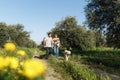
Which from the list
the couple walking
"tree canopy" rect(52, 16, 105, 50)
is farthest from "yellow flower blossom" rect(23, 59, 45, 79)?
"tree canopy" rect(52, 16, 105, 50)

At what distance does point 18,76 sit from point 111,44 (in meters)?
31.1

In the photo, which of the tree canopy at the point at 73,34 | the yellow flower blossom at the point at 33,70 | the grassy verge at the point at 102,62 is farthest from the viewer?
the tree canopy at the point at 73,34

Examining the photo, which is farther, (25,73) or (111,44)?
(111,44)

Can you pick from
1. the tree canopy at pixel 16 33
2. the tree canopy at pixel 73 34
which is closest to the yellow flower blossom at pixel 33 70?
the tree canopy at pixel 73 34

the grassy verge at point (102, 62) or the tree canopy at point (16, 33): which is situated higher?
the tree canopy at point (16, 33)

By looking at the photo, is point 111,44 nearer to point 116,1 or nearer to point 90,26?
point 90,26

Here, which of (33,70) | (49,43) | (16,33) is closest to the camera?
(33,70)

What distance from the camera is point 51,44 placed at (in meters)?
21.2

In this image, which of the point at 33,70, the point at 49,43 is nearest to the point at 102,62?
the point at 49,43

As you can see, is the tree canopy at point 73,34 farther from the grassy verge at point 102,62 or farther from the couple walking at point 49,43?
the couple walking at point 49,43

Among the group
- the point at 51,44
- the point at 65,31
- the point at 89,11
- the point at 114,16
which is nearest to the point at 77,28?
the point at 65,31

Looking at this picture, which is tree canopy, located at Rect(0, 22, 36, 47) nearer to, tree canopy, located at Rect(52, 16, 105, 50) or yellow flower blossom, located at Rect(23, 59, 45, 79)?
tree canopy, located at Rect(52, 16, 105, 50)

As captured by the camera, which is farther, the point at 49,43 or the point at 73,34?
the point at 73,34

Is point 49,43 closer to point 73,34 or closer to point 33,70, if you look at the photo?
point 33,70
